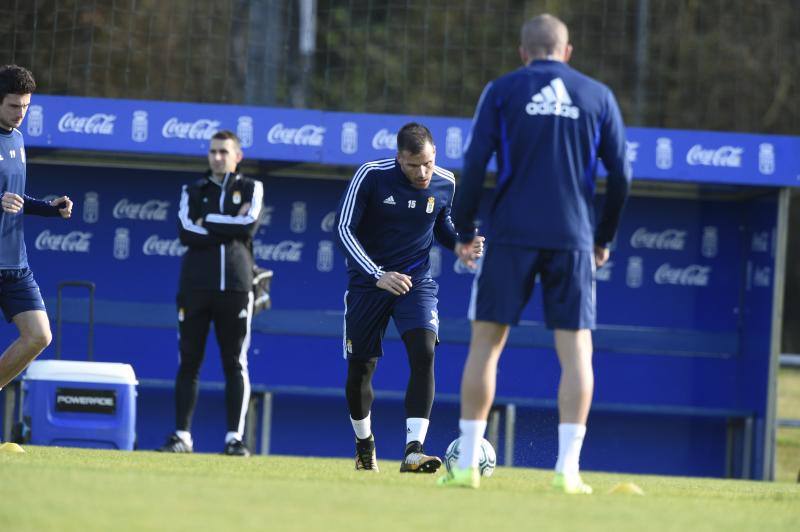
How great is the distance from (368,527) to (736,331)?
9328mm

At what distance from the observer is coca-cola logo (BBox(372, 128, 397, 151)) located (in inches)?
503

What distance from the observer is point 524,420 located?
13.8 meters

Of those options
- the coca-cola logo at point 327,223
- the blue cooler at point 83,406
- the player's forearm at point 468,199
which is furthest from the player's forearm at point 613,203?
the coca-cola logo at point 327,223

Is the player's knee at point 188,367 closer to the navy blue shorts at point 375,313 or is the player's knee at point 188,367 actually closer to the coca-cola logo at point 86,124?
the coca-cola logo at point 86,124

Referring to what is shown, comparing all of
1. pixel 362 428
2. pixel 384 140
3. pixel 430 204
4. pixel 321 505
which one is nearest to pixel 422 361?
pixel 362 428

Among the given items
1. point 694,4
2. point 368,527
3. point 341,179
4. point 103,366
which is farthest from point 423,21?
point 368,527

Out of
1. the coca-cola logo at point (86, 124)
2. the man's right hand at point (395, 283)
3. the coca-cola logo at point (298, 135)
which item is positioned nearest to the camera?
the man's right hand at point (395, 283)

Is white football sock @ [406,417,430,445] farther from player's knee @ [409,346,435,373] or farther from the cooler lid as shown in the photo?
the cooler lid

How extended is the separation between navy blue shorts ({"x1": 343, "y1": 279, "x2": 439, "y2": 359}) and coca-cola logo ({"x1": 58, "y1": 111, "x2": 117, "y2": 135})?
14.5ft

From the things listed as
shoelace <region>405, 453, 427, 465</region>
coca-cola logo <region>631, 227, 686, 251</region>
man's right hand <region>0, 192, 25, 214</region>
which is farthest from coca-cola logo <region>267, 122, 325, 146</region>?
shoelace <region>405, 453, 427, 465</region>

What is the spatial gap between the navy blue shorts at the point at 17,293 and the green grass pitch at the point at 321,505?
1465 millimetres

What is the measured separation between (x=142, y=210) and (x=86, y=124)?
141cm

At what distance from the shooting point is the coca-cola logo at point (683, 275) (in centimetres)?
1426

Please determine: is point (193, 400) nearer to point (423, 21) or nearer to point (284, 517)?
point (284, 517)
